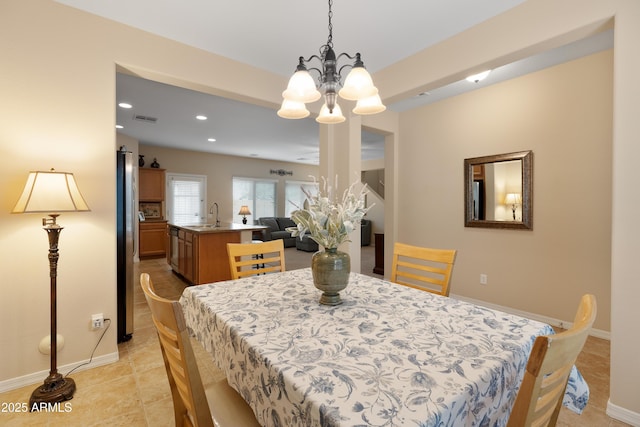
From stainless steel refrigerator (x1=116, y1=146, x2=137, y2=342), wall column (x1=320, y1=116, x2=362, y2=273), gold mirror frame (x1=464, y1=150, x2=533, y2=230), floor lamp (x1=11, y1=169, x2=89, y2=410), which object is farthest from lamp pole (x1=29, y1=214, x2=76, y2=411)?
gold mirror frame (x1=464, y1=150, x2=533, y2=230)

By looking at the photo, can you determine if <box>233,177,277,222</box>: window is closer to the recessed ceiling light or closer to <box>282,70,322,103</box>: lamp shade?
the recessed ceiling light

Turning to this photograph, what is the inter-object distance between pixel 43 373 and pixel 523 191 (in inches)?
179

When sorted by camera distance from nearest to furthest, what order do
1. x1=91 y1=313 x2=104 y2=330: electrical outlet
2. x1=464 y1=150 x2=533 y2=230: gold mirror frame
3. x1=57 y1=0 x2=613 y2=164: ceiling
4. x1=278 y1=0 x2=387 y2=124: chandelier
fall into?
x1=278 y1=0 x2=387 y2=124: chandelier, x1=57 y1=0 x2=613 y2=164: ceiling, x1=91 y1=313 x2=104 y2=330: electrical outlet, x1=464 y1=150 x2=533 y2=230: gold mirror frame

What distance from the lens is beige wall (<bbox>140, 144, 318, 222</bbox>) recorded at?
23.9 feet

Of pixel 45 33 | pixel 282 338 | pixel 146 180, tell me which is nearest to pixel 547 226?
pixel 282 338

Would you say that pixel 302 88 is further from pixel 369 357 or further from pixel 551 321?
pixel 551 321

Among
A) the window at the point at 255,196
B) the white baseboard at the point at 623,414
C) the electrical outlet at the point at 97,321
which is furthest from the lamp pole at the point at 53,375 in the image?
the window at the point at 255,196

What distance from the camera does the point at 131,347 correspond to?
2537 mm

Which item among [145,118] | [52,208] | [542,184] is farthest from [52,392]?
[542,184]

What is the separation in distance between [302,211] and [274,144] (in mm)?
5602

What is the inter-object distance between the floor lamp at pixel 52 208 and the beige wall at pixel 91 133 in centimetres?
27

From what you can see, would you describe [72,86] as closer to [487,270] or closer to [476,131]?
[476,131]

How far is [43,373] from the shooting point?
204 centimetres

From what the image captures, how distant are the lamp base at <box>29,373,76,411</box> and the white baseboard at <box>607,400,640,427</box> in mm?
3339
